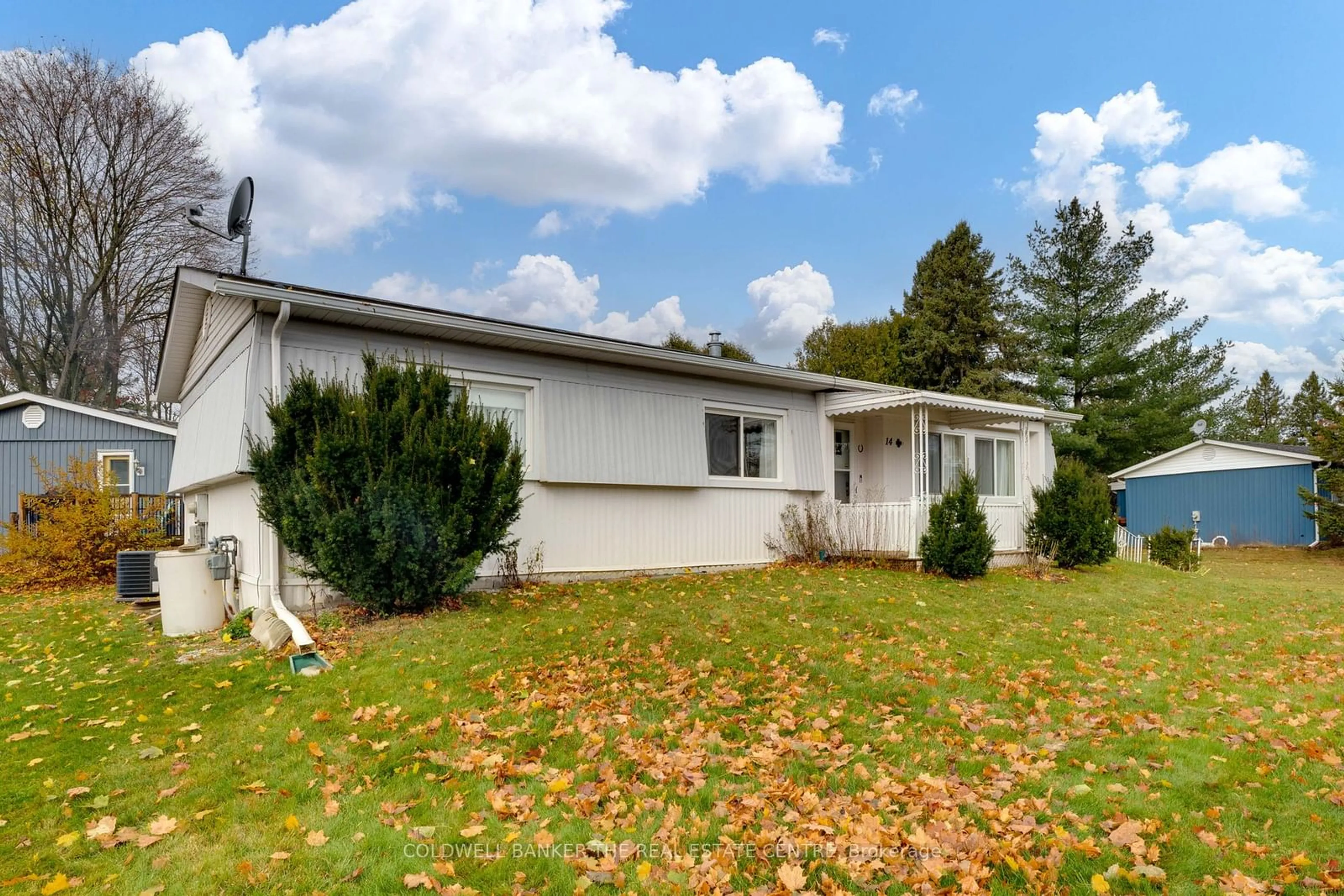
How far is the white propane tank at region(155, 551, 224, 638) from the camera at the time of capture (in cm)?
783

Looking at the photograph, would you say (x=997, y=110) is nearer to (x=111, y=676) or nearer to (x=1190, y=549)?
(x=1190, y=549)

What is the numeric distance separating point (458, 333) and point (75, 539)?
8660 millimetres

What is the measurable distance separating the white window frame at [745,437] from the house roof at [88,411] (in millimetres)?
13122

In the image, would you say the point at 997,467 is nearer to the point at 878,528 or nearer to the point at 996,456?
the point at 996,456

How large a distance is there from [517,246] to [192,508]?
8.35 meters

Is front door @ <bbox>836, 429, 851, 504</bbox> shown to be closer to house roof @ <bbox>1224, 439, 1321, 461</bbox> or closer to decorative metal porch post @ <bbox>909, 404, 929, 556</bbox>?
decorative metal porch post @ <bbox>909, 404, 929, 556</bbox>

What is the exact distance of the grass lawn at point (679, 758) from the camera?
10.2ft

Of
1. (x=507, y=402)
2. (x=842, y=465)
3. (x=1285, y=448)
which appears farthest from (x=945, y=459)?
(x=1285, y=448)

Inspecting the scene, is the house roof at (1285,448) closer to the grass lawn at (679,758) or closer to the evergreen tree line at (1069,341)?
the evergreen tree line at (1069,341)

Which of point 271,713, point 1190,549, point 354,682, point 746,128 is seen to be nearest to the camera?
point 271,713

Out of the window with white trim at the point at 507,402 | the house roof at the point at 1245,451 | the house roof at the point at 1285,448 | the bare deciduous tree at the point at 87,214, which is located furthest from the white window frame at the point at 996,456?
the bare deciduous tree at the point at 87,214

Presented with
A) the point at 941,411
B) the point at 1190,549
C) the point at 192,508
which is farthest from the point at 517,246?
the point at 1190,549

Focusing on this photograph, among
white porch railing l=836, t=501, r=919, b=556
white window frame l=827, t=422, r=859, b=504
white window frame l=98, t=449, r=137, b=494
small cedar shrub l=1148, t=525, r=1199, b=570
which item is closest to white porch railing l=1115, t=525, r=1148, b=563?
small cedar shrub l=1148, t=525, r=1199, b=570

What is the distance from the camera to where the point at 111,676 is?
6152 millimetres
